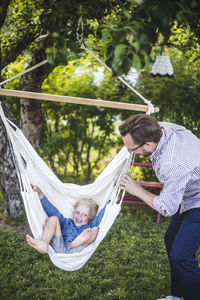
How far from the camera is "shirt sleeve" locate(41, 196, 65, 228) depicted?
228 cm

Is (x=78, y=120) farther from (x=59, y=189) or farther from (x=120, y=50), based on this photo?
(x=120, y=50)

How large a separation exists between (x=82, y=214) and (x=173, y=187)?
961 mm

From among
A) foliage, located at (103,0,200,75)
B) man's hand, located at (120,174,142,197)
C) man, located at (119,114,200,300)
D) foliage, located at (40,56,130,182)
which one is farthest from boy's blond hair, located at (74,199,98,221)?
foliage, located at (40,56,130,182)

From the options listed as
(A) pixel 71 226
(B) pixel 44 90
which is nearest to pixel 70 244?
(A) pixel 71 226

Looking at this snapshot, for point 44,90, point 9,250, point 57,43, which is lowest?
point 9,250

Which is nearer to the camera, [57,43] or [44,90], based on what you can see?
[57,43]

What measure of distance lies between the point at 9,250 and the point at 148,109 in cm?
166

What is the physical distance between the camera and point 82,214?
7.66 feet

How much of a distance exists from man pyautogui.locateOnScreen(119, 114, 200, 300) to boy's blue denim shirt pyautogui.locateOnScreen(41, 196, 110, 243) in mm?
545

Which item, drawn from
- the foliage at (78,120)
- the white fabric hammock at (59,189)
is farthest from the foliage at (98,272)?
the foliage at (78,120)

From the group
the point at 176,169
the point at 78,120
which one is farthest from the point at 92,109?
the point at 176,169

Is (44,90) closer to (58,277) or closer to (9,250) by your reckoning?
(9,250)

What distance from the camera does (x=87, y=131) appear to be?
4.27 metres

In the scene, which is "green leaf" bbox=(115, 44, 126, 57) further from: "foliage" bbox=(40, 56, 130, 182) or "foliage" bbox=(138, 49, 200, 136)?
"foliage" bbox=(40, 56, 130, 182)
